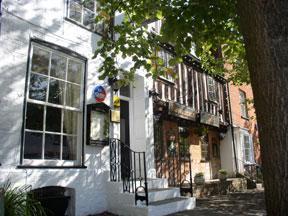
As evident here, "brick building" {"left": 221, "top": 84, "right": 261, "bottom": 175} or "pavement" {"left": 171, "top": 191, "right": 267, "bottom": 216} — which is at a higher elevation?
"brick building" {"left": 221, "top": 84, "right": 261, "bottom": 175}

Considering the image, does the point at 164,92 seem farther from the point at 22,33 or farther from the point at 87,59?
the point at 22,33

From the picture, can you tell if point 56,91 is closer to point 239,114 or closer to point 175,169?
point 175,169

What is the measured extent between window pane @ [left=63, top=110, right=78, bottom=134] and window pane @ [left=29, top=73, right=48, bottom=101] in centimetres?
70

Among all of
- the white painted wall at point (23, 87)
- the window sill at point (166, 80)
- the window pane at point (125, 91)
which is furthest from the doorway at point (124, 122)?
the window sill at point (166, 80)

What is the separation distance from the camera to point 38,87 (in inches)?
276

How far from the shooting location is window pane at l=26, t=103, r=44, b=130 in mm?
6695

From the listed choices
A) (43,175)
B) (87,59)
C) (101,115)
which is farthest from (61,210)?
(87,59)

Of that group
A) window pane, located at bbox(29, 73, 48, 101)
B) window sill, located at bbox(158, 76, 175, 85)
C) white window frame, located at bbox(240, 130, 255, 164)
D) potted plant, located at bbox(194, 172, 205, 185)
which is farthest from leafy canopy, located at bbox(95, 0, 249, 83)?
white window frame, located at bbox(240, 130, 255, 164)

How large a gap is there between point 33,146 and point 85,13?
3.73 m

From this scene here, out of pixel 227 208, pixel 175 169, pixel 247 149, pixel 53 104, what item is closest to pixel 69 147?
pixel 53 104

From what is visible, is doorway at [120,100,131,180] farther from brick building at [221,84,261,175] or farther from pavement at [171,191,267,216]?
brick building at [221,84,261,175]

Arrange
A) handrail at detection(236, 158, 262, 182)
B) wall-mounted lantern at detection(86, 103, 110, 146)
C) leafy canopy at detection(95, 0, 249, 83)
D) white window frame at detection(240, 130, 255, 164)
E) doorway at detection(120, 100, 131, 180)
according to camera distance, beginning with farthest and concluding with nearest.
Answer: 1. white window frame at detection(240, 130, 255, 164)
2. handrail at detection(236, 158, 262, 182)
3. doorway at detection(120, 100, 131, 180)
4. wall-mounted lantern at detection(86, 103, 110, 146)
5. leafy canopy at detection(95, 0, 249, 83)

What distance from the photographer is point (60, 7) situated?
775cm

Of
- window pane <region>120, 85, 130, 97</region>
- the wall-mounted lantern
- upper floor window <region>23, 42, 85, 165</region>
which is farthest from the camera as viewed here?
window pane <region>120, 85, 130, 97</region>
